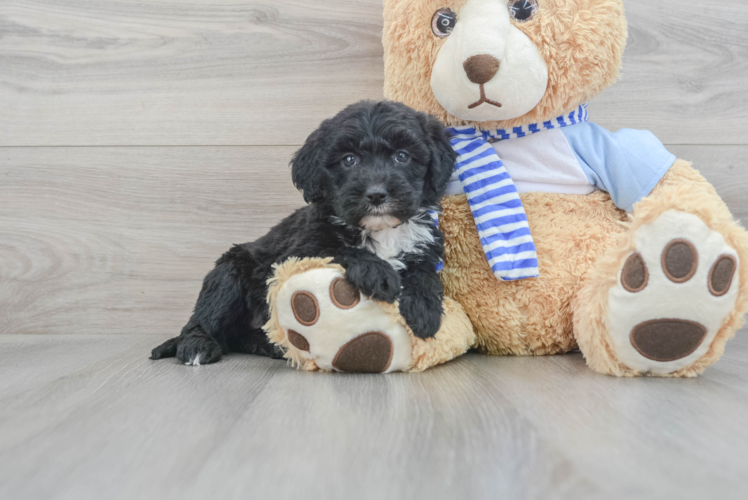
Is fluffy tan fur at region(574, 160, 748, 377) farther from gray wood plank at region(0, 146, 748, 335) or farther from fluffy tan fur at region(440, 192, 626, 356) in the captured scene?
gray wood plank at region(0, 146, 748, 335)

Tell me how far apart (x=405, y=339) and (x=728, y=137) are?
60.8 inches

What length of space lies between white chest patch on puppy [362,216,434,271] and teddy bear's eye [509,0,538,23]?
1.91 ft

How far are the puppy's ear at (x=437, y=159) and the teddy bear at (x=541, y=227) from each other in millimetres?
83

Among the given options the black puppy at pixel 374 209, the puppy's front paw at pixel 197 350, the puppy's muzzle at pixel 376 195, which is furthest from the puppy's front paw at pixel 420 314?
the puppy's front paw at pixel 197 350

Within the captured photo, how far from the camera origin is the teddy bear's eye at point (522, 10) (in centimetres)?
143

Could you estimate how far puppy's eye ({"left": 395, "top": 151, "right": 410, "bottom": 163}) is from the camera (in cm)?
141

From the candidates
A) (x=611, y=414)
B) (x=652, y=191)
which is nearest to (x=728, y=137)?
(x=652, y=191)

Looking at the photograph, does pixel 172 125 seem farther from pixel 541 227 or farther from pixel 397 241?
pixel 541 227

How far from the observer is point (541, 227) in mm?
1517

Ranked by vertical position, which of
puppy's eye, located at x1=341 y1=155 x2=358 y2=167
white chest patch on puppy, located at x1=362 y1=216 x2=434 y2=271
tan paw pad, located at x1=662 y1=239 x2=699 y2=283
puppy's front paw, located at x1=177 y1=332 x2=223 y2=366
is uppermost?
puppy's eye, located at x1=341 y1=155 x2=358 y2=167

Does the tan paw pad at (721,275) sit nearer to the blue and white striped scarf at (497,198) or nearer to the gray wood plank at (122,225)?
the blue and white striped scarf at (497,198)

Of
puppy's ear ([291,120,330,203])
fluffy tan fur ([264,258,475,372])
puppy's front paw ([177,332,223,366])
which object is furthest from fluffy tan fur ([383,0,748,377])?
puppy's front paw ([177,332,223,366])

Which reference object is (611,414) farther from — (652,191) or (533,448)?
(652,191)

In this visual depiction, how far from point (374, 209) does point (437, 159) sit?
25 centimetres
